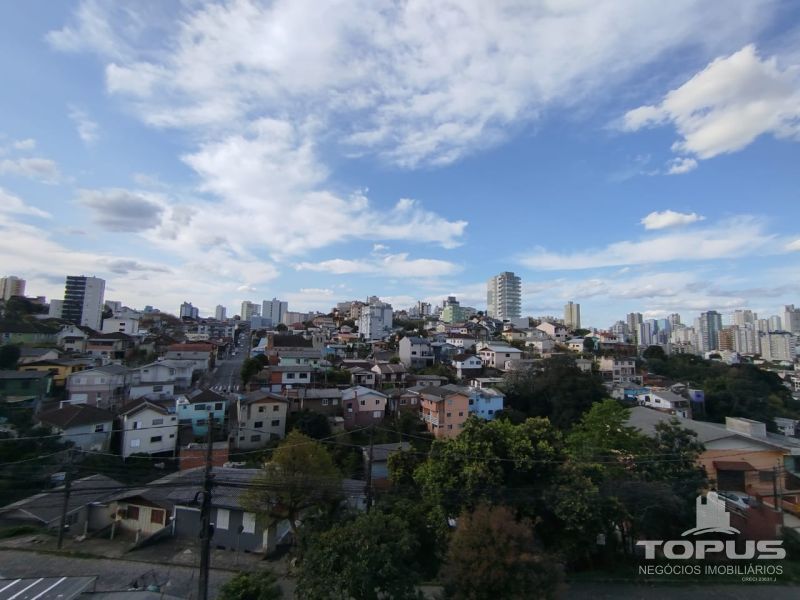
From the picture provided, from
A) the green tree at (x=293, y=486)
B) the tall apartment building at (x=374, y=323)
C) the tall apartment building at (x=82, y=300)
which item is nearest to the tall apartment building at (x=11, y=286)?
the tall apartment building at (x=82, y=300)

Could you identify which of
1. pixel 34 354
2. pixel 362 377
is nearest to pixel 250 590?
pixel 362 377

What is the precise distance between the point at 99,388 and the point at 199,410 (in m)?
8.74

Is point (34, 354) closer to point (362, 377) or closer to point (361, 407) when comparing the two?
point (362, 377)

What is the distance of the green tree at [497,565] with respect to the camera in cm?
770

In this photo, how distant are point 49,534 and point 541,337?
6099cm

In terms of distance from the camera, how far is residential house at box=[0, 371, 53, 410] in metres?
25.2

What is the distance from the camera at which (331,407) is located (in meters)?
28.8

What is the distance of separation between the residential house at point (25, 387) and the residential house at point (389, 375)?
23.6 meters

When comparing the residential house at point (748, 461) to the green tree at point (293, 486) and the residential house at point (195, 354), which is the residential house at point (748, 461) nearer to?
the green tree at point (293, 486)

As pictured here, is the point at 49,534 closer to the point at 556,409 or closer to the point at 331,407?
the point at 331,407

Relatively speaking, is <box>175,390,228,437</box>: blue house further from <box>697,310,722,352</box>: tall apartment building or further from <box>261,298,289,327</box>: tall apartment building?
<box>697,310,722,352</box>: tall apartment building

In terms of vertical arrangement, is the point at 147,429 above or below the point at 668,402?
below

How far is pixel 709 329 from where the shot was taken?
107m

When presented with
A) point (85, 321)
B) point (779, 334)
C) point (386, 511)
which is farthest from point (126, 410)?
point (779, 334)
